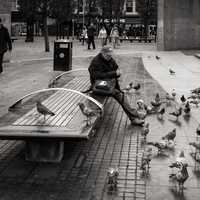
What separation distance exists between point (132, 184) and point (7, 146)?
2.77 m

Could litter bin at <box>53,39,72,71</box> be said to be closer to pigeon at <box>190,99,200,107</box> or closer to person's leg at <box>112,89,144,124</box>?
pigeon at <box>190,99,200,107</box>

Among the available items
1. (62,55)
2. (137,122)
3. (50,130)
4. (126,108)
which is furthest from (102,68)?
(62,55)

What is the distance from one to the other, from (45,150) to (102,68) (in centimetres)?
309

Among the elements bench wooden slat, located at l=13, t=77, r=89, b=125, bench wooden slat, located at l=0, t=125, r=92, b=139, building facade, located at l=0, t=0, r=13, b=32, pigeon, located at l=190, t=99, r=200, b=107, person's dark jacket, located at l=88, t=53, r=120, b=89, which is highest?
building facade, located at l=0, t=0, r=13, b=32

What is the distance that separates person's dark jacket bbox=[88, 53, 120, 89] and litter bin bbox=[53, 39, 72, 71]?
30.8ft

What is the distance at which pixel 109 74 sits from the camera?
10.0m

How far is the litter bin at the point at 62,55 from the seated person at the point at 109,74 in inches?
371

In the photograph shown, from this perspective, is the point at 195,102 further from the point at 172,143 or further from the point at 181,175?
the point at 181,175

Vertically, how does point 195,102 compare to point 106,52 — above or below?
below

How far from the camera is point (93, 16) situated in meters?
71.2

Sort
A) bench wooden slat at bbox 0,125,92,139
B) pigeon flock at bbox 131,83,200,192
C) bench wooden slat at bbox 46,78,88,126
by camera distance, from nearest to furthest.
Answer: pigeon flock at bbox 131,83,200,192, bench wooden slat at bbox 0,125,92,139, bench wooden slat at bbox 46,78,88,126

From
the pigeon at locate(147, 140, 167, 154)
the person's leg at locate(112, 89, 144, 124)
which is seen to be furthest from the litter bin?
the pigeon at locate(147, 140, 167, 154)

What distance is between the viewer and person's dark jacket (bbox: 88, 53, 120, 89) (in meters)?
10.0

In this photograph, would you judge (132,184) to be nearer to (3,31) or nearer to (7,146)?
(7,146)
